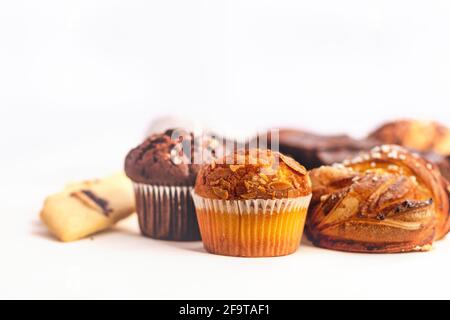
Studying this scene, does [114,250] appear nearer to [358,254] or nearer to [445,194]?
[358,254]

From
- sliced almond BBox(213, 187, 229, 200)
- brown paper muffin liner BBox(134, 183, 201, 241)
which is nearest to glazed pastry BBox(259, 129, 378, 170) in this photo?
brown paper muffin liner BBox(134, 183, 201, 241)

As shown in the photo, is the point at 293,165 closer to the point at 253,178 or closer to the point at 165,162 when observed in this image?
the point at 253,178

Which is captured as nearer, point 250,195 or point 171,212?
point 250,195

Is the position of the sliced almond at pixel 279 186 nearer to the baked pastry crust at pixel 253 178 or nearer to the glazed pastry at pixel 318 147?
the baked pastry crust at pixel 253 178

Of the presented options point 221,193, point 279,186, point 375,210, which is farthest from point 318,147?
point 221,193

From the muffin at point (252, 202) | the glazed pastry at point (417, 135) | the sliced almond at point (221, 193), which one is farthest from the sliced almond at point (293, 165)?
the glazed pastry at point (417, 135)

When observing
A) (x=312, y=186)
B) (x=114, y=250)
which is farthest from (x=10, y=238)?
(x=312, y=186)
